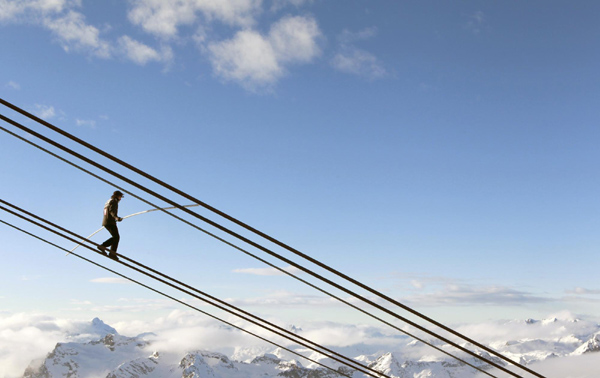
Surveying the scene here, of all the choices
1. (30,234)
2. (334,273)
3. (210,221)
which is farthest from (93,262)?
(334,273)

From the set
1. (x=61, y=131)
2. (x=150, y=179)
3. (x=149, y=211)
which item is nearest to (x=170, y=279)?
(x=149, y=211)

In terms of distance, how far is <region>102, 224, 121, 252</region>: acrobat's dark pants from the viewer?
14.7m

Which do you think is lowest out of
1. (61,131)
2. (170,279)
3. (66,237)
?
(170,279)

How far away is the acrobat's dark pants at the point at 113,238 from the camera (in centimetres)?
1472

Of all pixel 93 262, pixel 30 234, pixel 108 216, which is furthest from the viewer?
pixel 108 216

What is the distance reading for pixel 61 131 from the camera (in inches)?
295

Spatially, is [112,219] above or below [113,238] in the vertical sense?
above

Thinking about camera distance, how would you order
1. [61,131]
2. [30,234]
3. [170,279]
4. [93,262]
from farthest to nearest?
[93,262] < [30,234] < [170,279] < [61,131]

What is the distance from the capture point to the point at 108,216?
15.0 meters

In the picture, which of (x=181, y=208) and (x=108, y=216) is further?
(x=108, y=216)

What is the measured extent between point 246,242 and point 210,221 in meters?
0.88

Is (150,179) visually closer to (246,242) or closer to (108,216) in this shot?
(246,242)

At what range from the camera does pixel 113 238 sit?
48.6ft

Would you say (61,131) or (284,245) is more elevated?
(61,131)
